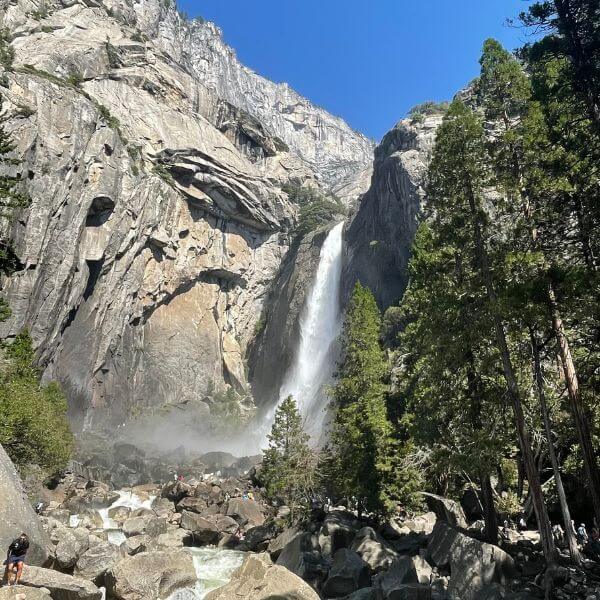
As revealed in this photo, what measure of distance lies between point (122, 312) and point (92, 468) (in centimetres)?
2236

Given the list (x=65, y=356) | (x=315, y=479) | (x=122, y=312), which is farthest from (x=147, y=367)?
(x=315, y=479)

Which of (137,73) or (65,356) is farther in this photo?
(137,73)

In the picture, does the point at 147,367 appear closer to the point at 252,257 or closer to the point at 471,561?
the point at 252,257

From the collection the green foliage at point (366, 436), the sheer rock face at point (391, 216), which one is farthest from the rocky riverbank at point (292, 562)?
the sheer rock face at point (391, 216)

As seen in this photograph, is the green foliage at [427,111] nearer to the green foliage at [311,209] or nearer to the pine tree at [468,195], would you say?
the green foliage at [311,209]

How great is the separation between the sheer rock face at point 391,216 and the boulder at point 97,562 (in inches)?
1822

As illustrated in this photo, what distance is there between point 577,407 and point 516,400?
151 centimetres

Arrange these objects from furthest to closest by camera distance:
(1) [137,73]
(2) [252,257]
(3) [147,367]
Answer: (2) [252,257] → (1) [137,73] → (3) [147,367]

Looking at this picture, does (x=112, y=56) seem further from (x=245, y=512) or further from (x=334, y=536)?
(x=334, y=536)

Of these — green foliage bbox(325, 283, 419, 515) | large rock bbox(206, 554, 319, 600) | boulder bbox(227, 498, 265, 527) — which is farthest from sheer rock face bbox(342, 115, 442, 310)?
large rock bbox(206, 554, 319, 600)

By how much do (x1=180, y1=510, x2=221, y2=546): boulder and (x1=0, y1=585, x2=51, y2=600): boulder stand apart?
704 inches

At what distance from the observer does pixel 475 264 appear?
14055 millimetres

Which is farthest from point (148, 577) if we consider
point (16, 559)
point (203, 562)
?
point (203, 562)

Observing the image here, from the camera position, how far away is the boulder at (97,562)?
1544 centimetres
